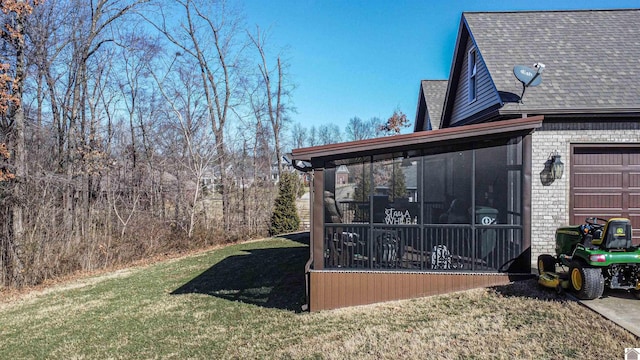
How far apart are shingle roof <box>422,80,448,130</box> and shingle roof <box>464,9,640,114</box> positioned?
553 centimetres

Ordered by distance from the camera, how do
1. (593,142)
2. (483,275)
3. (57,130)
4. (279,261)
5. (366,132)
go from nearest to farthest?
(483,275) → (593,142) → (279,261) → (57,130) → (366,132)

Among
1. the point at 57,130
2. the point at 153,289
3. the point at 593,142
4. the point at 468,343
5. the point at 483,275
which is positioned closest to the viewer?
the point at 468,343

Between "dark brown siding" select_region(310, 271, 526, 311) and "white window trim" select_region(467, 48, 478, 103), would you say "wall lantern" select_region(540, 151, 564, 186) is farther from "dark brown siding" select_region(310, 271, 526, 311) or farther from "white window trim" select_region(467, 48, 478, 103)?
"white window trim" select_region(467, 48, 478, 103)

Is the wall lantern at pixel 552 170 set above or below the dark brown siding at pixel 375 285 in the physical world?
above

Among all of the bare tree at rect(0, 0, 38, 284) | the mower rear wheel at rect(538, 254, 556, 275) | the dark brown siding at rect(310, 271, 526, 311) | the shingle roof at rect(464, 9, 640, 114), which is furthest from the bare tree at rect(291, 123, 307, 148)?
the mower rear wheel at rect(538, 254, 556, 275)

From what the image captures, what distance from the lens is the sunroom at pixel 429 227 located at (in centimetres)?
609

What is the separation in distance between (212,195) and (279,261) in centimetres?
865

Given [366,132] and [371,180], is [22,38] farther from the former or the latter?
[366,132]

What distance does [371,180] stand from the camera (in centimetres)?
637

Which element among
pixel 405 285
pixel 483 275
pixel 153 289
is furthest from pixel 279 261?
pixel 483 275

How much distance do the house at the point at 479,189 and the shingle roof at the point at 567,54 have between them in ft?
0.15

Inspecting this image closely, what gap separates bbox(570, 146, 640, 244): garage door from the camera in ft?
24.9

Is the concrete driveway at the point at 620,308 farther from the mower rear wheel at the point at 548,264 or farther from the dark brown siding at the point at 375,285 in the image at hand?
the dark brown siding at the point at 375,285

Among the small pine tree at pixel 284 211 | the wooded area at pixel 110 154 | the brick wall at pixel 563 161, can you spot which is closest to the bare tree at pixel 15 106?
the wooded area at pixel 110 154
